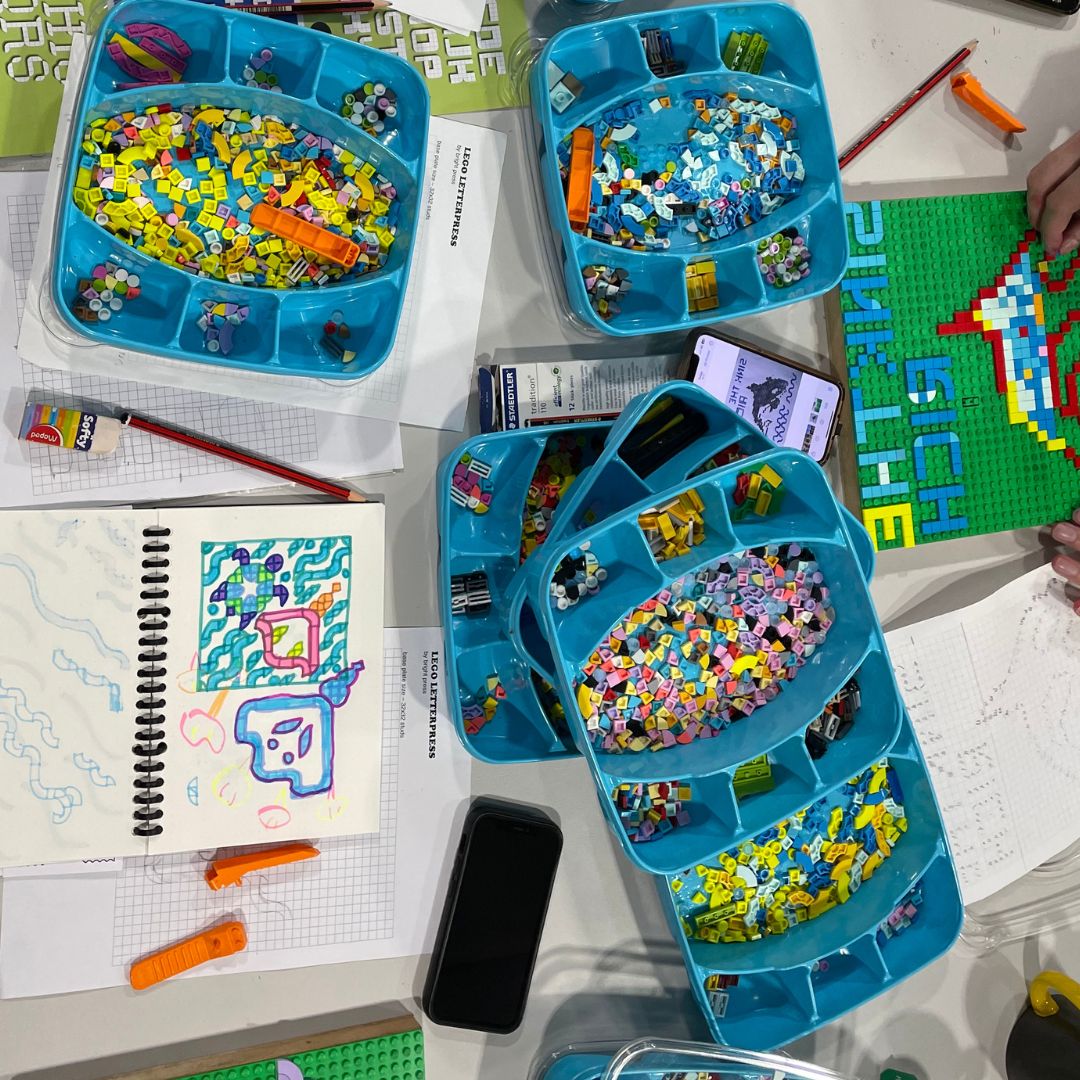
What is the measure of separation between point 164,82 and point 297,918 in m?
0.82

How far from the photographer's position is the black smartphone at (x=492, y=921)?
99cm

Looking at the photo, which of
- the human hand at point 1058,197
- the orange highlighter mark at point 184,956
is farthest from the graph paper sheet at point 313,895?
the human hand at point 1058,197

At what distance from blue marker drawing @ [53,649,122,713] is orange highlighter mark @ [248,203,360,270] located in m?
0.46

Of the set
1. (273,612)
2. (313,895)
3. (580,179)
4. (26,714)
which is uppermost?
(580,179)

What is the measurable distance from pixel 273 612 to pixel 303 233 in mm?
371

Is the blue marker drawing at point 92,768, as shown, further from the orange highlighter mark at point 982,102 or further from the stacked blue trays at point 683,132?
the orange highlighter mark at point 982,102

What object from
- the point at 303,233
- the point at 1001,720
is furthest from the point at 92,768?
the point at 1001,720

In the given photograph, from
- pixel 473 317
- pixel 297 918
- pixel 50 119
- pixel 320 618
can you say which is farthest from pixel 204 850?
pixel 50 119

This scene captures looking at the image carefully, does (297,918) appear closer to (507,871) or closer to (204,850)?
(204,850)

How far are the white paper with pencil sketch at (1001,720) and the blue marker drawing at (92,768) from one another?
2.74 feet

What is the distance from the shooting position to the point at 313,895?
38.9 inches

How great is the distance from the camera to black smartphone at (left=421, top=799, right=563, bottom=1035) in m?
0.99

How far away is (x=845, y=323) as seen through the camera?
104 centimetres

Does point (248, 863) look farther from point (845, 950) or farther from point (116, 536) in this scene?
point (845, 950)
